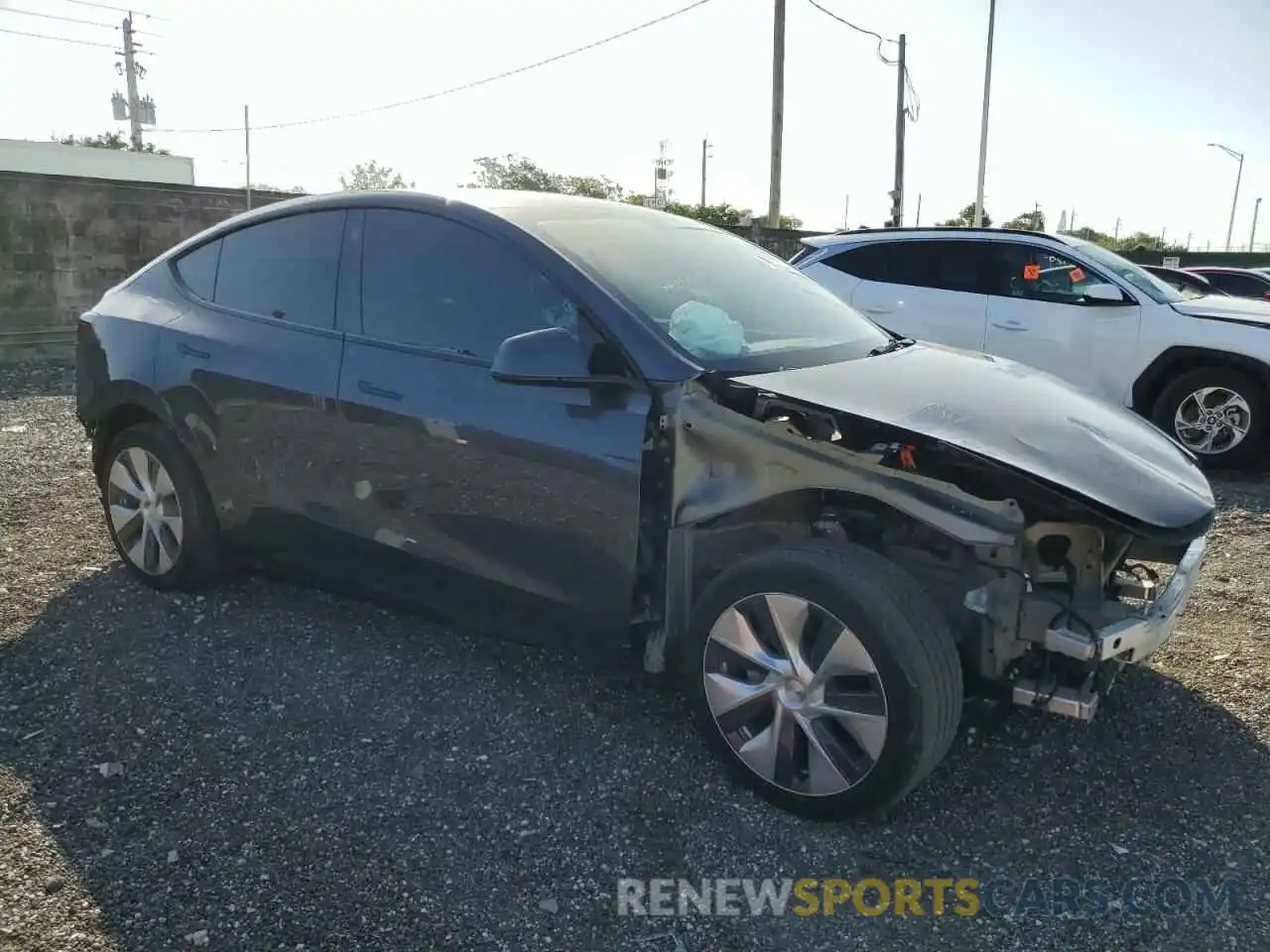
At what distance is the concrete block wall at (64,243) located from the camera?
1129 centimetres

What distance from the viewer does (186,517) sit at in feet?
13.1

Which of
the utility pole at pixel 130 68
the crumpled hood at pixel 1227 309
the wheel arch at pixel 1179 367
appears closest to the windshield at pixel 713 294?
the wheel arch at pixel 1179 367

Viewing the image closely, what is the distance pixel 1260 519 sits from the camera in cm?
565

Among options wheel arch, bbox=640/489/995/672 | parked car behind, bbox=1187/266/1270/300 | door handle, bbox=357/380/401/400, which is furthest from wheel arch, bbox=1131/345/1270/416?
parked car behind, bbox=1187/266/1270/300

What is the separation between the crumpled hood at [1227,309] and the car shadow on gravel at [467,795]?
175 inches

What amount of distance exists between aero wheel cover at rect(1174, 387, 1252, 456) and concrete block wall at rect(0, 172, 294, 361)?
37.6ft

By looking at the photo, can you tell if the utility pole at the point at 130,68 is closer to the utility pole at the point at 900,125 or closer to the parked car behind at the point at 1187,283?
the utility pole at the point at 900,125

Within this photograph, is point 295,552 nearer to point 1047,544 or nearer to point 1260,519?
point 1047,544

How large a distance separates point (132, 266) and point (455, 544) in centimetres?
1107

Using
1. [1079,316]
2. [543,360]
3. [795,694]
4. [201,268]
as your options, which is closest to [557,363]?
Answer: [543,360]

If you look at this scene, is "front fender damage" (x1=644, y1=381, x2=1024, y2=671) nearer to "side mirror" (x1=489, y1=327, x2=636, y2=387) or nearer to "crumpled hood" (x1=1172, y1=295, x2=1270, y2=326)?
"side mirror" (x1=489, y1=327, x2=636, y2=387)

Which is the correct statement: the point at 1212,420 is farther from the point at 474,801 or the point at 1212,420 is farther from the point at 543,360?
the point at 474,801

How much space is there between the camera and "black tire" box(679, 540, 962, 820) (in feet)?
8.21

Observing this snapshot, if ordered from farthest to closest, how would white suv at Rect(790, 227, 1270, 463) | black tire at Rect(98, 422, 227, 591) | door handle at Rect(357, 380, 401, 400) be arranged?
white suv at Rect(790, 227, 1270, 463) → black tire at Rect(98, 422, 227, 591) → door handle at Rect(357, 380, 401, 400)
